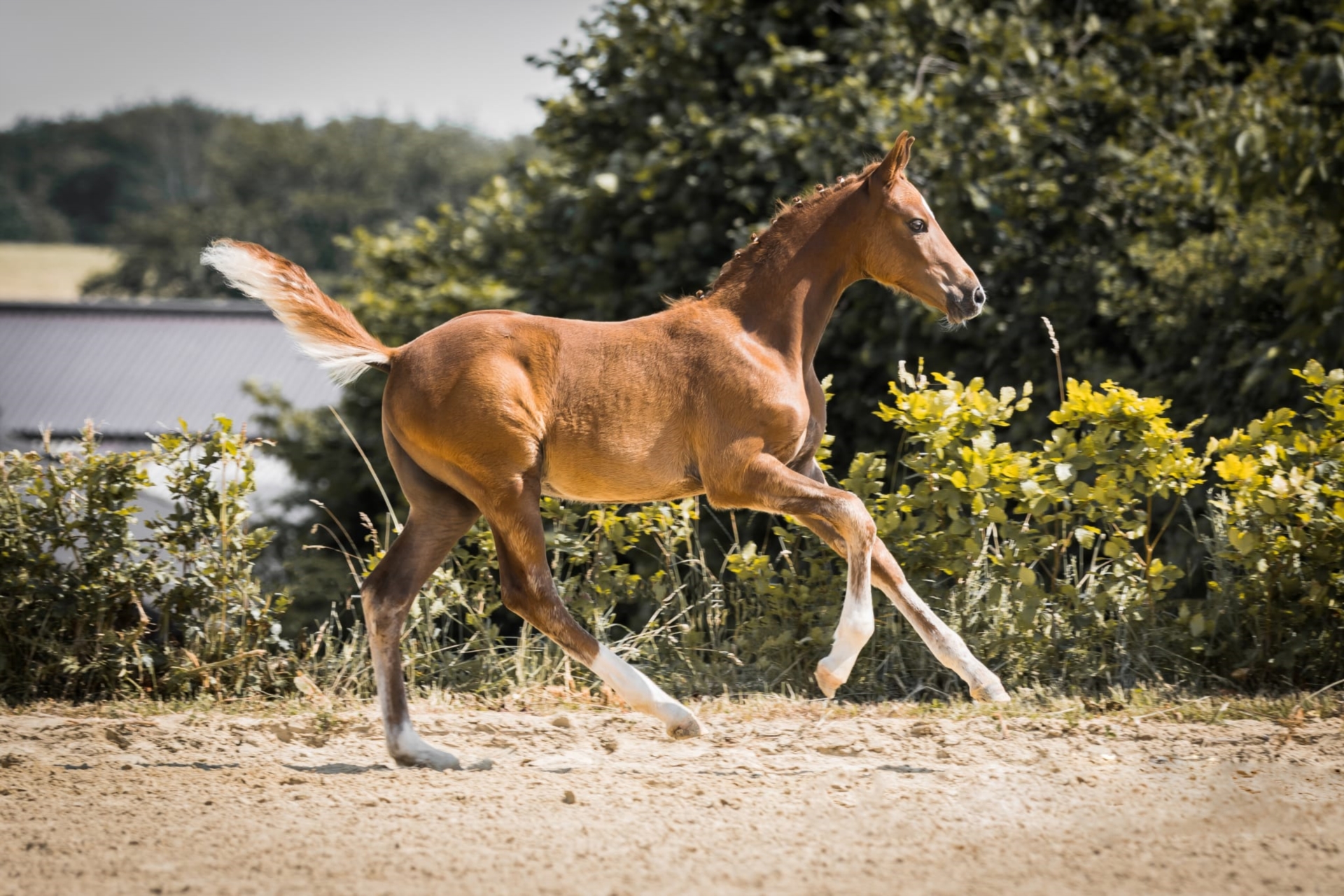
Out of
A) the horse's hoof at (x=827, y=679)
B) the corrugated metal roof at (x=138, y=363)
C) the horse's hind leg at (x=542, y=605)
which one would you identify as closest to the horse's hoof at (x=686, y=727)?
the horse's hind leg at (x=542, y=605)

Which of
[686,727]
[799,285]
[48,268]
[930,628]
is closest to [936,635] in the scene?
[930,628]

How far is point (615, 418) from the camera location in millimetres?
4965

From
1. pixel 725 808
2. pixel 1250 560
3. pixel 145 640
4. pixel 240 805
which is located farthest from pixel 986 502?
pixel 145 640

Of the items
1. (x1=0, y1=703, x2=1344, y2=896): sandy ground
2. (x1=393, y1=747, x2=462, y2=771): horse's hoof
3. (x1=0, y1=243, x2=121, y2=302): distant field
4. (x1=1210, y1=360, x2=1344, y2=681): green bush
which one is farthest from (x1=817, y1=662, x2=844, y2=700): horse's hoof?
(x1=0, y1=243, x2=121, y2=302): distant field

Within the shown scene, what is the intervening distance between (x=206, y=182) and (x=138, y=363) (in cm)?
5779

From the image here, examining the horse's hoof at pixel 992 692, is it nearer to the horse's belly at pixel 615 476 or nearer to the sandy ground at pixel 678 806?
the sandy ground at pixel 678 806

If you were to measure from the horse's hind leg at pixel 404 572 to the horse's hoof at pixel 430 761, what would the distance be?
3 centimetres

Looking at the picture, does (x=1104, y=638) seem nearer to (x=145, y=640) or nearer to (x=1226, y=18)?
(x=145, y=640)

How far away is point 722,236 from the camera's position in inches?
454

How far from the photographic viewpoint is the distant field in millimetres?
73250

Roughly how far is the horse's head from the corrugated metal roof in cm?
3455

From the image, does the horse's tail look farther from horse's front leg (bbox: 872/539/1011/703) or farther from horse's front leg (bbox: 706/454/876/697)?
horse's front leg (bbox: 872/539/1011/703)

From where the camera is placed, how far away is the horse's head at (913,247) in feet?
17.1

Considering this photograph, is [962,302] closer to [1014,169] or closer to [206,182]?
[1014,169]
